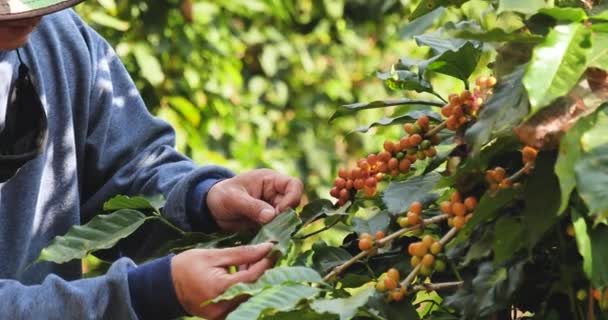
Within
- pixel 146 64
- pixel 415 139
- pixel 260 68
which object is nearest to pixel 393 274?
pixel 415 139

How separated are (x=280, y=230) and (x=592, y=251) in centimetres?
57

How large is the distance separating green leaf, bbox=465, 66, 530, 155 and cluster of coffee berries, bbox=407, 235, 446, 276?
0.14 meters

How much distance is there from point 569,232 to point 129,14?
3021 mm

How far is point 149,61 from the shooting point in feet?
Answer: 13.7

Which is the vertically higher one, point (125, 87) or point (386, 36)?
point (125, 87)

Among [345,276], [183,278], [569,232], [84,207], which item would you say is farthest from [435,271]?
[84,207]

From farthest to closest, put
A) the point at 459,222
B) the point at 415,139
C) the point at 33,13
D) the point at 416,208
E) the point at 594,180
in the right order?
the point at 33,13 → the point at 415,139 → the point at 416,208 → the point at 459,222 → the point at 594,180

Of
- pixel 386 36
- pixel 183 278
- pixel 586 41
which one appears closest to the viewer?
pixel 586 41

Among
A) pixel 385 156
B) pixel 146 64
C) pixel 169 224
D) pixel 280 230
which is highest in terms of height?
pixel 385 156

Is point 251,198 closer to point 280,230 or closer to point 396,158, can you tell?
point 280,230

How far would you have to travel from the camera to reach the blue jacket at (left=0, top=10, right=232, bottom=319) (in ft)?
7.23

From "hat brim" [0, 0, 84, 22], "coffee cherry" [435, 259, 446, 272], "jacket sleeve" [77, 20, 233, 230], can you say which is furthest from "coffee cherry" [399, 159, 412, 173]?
"jacket sleeve" [77, 20, 233, 230]

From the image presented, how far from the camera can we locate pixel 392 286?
4.70 ft

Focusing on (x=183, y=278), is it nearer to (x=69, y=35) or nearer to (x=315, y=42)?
(x=69, y=35)
